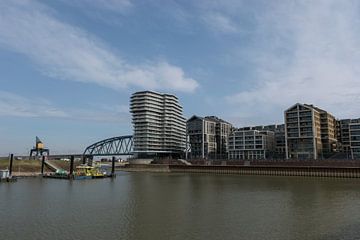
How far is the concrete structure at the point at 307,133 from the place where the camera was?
187 meters

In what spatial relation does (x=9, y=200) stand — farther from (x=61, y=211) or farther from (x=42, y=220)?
(x=42, y=220)

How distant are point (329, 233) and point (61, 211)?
30.9 meters

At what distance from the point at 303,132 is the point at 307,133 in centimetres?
216

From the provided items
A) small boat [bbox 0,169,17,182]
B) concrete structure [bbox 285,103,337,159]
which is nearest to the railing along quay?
concrete structure [bbox 285,103,337,159]

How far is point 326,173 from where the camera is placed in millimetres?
123312

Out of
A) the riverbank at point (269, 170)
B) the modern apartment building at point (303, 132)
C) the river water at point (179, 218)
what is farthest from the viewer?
the modern apartment building at point (303, 132)

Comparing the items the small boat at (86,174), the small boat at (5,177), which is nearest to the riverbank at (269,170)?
the small boat at (86,174)

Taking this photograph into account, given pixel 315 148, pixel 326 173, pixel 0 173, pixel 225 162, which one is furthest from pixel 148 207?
pixel 315 148

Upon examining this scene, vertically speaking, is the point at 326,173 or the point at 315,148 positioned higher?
the point at 315,148

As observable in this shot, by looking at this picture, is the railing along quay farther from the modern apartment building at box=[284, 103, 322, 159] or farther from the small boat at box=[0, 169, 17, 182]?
the small boat at box=[0, 169, 17, 182]

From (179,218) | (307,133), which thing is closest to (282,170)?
(307,133)

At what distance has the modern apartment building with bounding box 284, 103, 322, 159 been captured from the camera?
186375mm

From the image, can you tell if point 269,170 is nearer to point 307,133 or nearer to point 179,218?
point 307,133

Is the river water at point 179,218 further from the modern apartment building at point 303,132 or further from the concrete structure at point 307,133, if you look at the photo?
the concrete structure at point 307,133
